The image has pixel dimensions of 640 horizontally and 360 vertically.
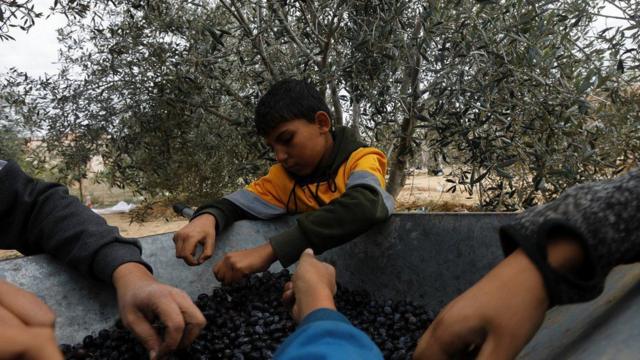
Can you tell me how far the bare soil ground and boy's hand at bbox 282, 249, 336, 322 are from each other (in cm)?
424

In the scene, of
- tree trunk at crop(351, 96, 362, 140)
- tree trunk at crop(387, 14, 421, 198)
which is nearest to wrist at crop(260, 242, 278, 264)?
tree trunk at crop(387, 14, 421, 198)

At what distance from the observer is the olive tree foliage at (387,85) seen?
2.47m

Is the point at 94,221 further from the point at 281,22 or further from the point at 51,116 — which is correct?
the point at 51,116

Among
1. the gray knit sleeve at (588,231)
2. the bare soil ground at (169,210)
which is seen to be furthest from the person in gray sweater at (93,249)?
the bare soil ground at (169,210)

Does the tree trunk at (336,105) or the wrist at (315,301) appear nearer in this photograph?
the wrist at (315,301)

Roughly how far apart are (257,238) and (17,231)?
0.77 m

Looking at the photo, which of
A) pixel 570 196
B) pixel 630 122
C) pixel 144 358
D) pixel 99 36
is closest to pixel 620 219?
pixel 570 196

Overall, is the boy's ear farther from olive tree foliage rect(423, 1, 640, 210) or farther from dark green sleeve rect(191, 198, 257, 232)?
olive tree foliage rect(423, 1, 640, 210)

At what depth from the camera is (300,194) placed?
77.7 inches

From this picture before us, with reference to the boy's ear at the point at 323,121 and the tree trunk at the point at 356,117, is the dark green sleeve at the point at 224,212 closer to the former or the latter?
the boy's ear at the point at 323,121

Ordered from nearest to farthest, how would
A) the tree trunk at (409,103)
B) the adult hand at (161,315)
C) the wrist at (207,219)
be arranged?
the adult hand at (161,315) < the wrist at (207,219) < the tree trunk at (409,103)

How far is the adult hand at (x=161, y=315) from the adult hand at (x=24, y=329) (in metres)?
0.28

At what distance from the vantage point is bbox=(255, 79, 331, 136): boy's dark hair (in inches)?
74.2

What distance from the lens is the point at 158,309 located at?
101 centimetres
